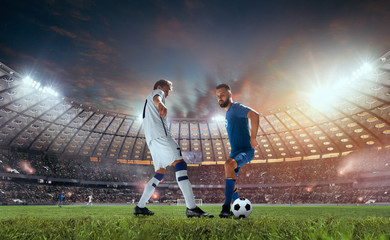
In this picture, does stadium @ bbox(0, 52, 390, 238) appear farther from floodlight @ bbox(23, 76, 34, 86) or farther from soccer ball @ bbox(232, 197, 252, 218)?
soccer ball @ bbox(232, 197, 252, 218)

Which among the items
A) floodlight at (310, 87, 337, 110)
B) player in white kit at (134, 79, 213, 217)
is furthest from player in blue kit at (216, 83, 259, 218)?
floodlight at (310, 87, 337, 110)

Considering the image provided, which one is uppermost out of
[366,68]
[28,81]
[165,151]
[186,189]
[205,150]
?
[366,68]

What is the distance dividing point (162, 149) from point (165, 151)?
8 centimetres

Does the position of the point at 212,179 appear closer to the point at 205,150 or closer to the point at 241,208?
the point at 205,150

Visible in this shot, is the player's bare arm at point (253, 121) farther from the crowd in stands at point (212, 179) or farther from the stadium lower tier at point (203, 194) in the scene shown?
the crowd in stands at point (212, 179)

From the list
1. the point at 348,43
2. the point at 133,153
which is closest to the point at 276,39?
the point at 348,43

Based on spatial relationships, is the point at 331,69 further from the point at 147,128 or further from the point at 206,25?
the point at 147,128

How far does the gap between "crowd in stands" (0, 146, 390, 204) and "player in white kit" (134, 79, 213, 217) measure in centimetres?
3231

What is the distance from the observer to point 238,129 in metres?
4.88

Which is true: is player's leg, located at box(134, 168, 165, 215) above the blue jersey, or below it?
below

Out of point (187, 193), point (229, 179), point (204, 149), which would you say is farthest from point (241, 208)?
point (204, 149)

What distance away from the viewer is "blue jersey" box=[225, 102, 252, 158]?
4793 millimetres

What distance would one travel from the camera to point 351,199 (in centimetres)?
3306

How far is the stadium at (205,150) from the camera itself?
27.5 m
